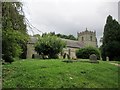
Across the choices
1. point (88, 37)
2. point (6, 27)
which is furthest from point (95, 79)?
point (88, 37)

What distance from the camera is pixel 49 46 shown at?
38.2 metres

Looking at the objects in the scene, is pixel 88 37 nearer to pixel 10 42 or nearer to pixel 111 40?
pixel 111 40

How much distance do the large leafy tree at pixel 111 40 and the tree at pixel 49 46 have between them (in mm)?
6945

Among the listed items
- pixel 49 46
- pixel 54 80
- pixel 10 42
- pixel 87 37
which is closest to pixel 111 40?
pixel 49 46

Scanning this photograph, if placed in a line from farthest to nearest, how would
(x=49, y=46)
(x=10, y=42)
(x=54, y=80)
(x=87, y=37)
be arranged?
(x=87, y=37), (x=49, y=46), (x=10, y=42), (x=54, y=80)

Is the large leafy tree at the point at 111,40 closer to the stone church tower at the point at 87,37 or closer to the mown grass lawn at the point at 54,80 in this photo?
the mown grass lawn at the point at 54,80

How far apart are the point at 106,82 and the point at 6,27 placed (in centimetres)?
619

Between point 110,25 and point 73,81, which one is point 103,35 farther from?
point 73,81

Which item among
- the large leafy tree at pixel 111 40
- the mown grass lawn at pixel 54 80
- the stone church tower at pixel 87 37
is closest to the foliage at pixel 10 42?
the mown grass lawn at pixel 54 80

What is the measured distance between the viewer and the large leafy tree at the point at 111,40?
3875cm

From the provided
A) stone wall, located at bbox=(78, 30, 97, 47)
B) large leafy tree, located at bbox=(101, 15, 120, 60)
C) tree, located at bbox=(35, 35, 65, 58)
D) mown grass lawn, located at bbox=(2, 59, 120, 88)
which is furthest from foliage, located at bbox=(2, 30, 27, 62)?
stone wall, located at bbox=(78, 30, 97, 47)

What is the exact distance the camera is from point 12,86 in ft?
37.6

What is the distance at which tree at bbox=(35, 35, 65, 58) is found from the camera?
3825 cm

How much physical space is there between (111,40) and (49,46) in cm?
994
